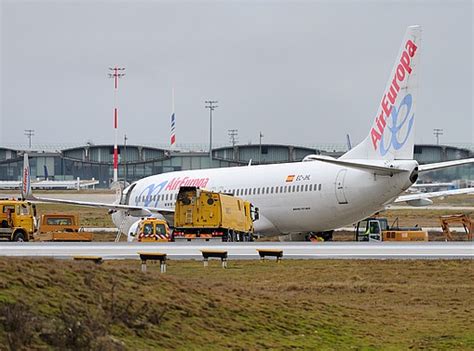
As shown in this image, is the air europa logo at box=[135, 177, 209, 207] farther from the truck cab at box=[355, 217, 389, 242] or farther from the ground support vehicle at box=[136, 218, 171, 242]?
the truck cab at box=[355, 217, 389, 242]

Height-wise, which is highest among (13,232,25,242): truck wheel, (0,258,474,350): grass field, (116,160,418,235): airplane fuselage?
(116,160,418,235): airplane fuselage

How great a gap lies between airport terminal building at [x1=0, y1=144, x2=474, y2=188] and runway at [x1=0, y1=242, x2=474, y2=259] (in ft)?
291

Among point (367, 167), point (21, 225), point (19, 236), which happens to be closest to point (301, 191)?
point (367, 167)

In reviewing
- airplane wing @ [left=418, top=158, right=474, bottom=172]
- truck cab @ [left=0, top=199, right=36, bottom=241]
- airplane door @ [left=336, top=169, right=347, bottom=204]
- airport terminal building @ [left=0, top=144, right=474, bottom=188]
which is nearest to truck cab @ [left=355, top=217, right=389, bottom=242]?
airplane door @ [left=336, top=169, right=347, bottom=204]

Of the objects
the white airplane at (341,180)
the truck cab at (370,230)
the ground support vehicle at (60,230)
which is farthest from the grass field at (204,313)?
the ground support vehicle at (60,230)

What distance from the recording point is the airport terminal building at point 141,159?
155 meters

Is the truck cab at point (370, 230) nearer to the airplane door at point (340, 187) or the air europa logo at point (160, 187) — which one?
the airplane door at point (340, 187)

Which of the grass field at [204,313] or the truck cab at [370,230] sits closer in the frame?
the grass field at [204,313]

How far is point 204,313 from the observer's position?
869 inches

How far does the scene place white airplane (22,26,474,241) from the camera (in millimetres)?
52250

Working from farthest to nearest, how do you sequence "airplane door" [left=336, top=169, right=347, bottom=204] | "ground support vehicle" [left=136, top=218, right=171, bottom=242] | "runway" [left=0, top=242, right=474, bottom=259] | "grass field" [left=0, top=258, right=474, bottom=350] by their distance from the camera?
"ground support vehicle" [left=136, top=218, right=171, bottom=242] < "airplane door" [left=336, top=169, right=347, bottom=204] < "runway" [left=0, top=242, right=474, bottom=259] < "grass field" [left=0, top=258, right=474, bottom=350]

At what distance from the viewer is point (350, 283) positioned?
107ft

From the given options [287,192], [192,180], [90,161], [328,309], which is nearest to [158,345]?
A: [328,309]

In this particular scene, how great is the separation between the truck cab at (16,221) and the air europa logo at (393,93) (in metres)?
19.8
